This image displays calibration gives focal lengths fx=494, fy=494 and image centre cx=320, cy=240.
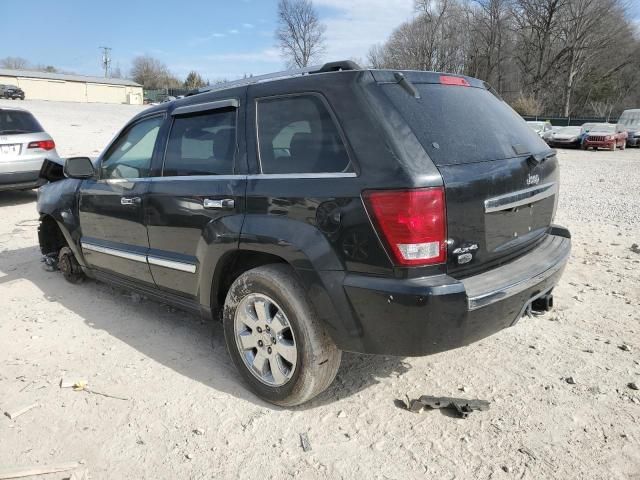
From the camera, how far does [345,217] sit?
2.44 m

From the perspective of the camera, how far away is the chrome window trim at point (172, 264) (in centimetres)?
336

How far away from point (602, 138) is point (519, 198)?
2700cm

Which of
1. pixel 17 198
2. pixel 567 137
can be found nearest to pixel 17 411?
pixel 17 198

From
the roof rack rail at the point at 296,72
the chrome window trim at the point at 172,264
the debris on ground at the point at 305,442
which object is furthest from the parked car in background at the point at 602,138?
the debris on ground at the point at 305,442

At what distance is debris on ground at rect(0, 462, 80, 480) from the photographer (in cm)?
243

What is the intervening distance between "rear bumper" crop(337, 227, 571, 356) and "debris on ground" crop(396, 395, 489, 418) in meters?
0.53

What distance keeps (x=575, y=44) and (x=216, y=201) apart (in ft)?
204

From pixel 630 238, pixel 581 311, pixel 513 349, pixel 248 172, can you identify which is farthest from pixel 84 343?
pixel 630 238

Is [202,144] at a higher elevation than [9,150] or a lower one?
lower

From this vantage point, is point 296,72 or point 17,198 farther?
point 17,198

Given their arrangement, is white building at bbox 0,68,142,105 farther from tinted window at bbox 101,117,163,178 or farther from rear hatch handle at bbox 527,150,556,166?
rear hatch handle at bbox 527,150,556,166

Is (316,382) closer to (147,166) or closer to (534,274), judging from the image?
(534,274)

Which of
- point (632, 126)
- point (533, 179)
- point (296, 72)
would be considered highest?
point (632, 126)

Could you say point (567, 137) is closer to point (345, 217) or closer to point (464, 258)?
point (464, 258)
